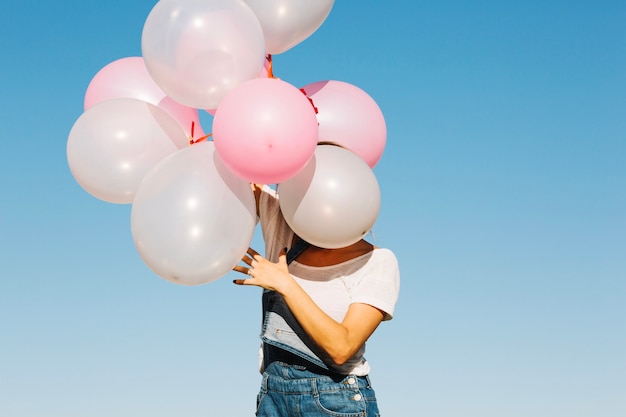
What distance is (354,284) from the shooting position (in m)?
3.30

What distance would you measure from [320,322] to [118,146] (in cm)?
124

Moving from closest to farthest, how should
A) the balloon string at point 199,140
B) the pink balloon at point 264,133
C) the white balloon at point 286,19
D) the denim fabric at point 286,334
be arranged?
the pink balloon at point 264,133, the denim fabric at point 286,334, the white balloon at point 286,19, the balloon string at point 199,140

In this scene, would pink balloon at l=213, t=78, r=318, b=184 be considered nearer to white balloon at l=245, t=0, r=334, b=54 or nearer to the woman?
the woman

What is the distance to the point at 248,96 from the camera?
10.1 ft

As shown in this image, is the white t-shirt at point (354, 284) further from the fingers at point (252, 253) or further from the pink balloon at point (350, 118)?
the pink balloon at point (350, 118)

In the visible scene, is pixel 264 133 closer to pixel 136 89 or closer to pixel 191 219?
pixel 191 219

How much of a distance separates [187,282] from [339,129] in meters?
1.04

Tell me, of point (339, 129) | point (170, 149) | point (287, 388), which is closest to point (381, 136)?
point (339, 129)

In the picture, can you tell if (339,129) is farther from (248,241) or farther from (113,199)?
(113,199)

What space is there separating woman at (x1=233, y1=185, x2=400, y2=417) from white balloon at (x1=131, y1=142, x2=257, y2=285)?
16cm

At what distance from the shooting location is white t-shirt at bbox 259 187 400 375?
324cm

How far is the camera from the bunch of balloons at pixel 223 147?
3.05 meters

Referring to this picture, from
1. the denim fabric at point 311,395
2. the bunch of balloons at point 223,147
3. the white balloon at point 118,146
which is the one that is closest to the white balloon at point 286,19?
the bunch of balloons at point 223,147

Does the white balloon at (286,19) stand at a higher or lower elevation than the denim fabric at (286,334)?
higher
